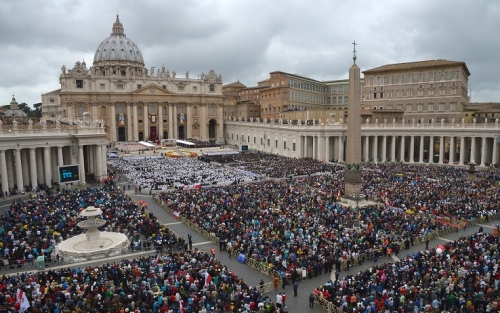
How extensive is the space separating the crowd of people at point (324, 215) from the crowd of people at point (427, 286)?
278cm

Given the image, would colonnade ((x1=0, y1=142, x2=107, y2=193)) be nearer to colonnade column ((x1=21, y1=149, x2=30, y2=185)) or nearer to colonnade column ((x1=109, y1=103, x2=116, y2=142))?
colonnade column ((x1=21, y1=149, x2=30, y2=185))

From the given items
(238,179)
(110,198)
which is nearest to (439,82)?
(238,179)

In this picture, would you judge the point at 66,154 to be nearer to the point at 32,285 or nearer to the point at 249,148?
the point at 32,285

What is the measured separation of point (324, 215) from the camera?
25969 millimetres

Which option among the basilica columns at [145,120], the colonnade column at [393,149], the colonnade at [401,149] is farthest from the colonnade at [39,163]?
the basilica columns at [145,120]

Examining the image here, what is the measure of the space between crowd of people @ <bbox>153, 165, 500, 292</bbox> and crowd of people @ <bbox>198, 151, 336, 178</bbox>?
590 centimetres

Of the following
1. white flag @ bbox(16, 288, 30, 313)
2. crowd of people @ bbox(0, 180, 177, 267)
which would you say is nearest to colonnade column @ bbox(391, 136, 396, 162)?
crowd of people @ bbox(0, 180, 177, 267)

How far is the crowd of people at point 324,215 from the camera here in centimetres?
2011

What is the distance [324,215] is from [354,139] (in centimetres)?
906

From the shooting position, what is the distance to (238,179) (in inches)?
1636

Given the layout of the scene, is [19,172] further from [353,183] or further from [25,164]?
[353,183]

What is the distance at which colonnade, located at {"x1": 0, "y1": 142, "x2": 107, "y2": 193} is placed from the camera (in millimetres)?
36750

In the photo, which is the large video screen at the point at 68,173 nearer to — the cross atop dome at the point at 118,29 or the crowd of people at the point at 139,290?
the crowd of people at the point at 139,290

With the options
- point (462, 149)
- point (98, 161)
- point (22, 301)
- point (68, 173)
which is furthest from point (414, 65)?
point (22, 301)
